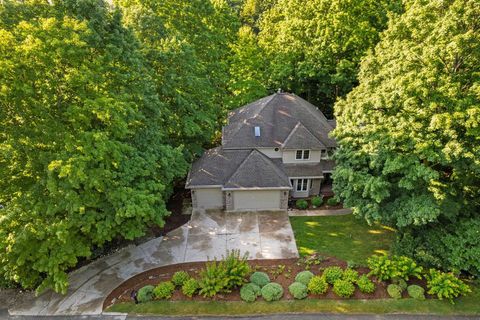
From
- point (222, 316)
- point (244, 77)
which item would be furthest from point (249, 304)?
point (244, 77)

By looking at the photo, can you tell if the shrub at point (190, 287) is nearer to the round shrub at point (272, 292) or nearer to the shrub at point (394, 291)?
the round shrub at point (272, 292)

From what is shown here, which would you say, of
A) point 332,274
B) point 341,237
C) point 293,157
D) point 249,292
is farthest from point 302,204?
point 249,292

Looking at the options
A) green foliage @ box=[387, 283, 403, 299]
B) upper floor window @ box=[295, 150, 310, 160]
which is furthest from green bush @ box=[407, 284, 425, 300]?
upper floor window @ box=[295, 150, 310, 160]

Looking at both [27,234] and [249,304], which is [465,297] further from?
[27,234]

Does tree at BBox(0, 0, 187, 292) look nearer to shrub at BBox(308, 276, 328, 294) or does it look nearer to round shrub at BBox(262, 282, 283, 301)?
round shrub at BBox(262, 282, 283, 301)

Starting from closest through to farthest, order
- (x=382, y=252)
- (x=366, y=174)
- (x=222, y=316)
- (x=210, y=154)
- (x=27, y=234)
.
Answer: (x=27, y=234)
(x=222, y=316)
(x=366, y=174)
(x=382, y=252)
(x=210, y=154)

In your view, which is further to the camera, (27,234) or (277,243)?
(277,243)

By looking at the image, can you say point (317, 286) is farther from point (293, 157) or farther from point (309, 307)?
point (293, 157)
